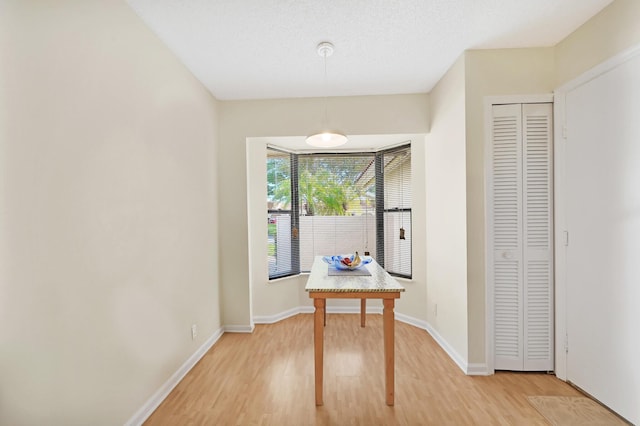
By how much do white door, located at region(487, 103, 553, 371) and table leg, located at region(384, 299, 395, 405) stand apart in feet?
3.40

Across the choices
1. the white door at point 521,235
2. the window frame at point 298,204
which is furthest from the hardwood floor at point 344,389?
the window frame at point 298,204

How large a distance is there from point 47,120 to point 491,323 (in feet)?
10.6

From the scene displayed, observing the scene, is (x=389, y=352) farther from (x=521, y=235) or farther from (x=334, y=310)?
(x=334, y=310)

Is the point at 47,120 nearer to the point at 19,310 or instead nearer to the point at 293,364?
the point at 19,310

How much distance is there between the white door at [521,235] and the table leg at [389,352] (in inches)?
40.8

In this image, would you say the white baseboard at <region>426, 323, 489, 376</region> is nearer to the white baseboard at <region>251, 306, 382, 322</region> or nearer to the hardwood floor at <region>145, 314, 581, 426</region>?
the hardwood floor at <region>145, 314, 581, 426</region>

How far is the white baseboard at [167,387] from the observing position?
5.90 feet

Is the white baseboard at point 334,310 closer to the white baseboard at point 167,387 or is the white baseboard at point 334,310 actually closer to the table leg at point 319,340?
the white baseboard at point 167,387

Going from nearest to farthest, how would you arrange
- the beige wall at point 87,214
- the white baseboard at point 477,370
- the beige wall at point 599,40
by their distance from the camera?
the beige wall at point 87,214 → the beige wall at point 599,40 → the white baseboard at point 477,370

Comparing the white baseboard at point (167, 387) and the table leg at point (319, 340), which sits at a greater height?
the table leg at point (319, 340)

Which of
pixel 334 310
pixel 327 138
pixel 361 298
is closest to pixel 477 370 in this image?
pixel 361 298

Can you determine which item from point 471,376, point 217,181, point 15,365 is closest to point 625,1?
point 471,376

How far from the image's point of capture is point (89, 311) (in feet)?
4.76

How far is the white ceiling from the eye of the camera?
1.82 m
